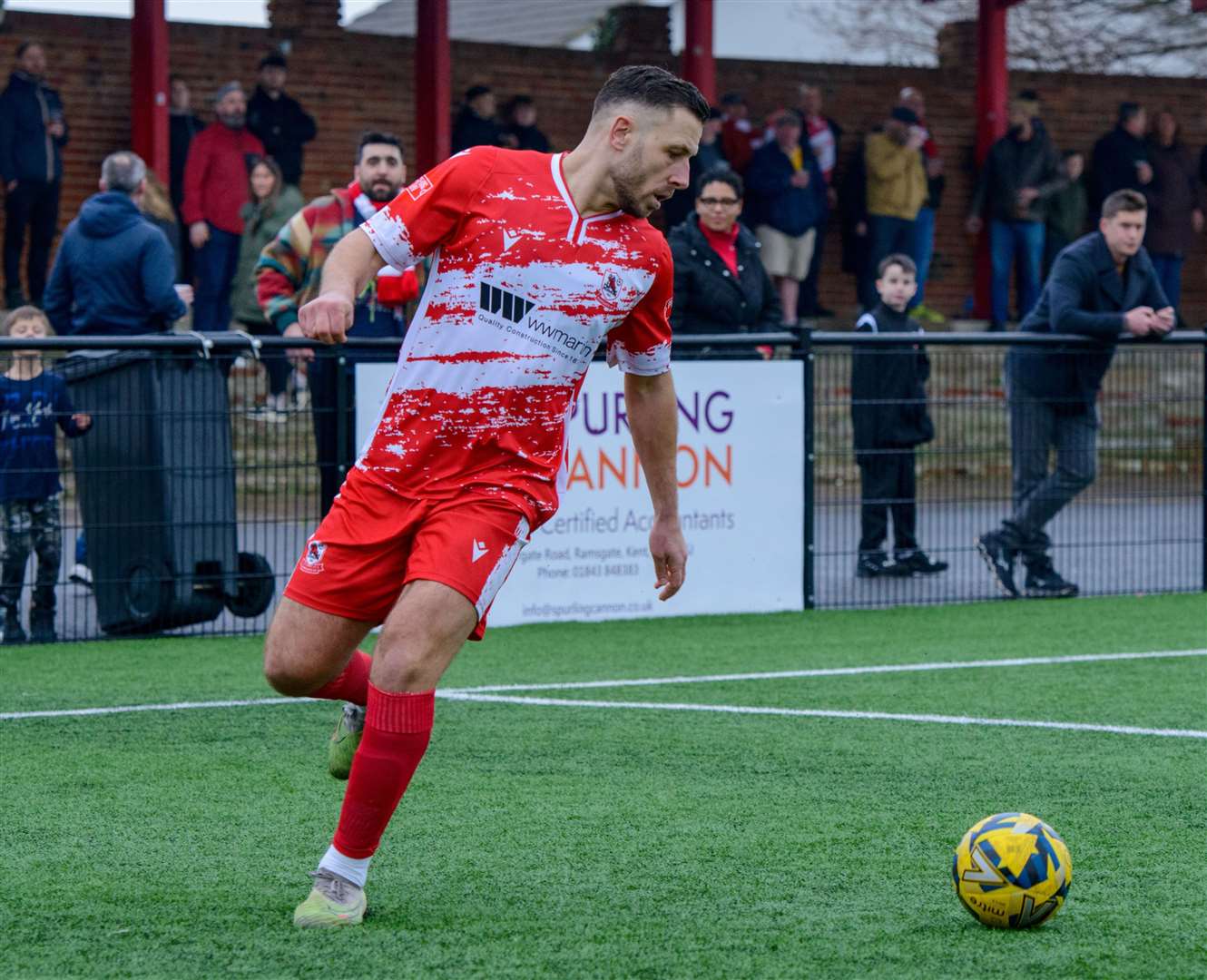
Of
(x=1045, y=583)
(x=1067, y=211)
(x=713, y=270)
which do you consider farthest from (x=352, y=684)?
(x=1067, y=211)

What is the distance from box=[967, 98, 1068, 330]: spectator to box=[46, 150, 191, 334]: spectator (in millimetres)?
11986

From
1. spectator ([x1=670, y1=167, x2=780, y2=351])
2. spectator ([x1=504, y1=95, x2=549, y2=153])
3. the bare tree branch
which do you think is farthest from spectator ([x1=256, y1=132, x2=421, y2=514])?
the bare tree branch

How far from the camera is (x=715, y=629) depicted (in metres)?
9.55

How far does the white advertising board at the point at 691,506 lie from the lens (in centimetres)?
956

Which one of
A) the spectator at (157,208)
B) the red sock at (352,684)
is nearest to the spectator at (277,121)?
the spectator at (157,208)

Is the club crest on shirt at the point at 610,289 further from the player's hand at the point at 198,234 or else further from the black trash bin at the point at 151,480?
the player's hand at the point at 198,234

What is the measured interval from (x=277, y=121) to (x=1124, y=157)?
9254 mm

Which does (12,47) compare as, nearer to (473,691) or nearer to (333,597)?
(473,691)

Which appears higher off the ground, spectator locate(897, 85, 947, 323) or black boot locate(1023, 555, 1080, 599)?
spectator locate(897, 85, 947, 323)

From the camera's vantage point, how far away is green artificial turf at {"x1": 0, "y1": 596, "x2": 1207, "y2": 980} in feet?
13.4

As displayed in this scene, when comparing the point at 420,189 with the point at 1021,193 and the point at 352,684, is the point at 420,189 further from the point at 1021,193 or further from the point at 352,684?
the point at 1021,193

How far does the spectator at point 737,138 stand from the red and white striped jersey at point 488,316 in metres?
14.6

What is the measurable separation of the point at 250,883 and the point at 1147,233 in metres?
17.9

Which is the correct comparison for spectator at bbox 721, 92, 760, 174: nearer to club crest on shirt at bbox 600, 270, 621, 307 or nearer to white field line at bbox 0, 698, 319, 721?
white field line at bbox 0, 698, 319, 721
